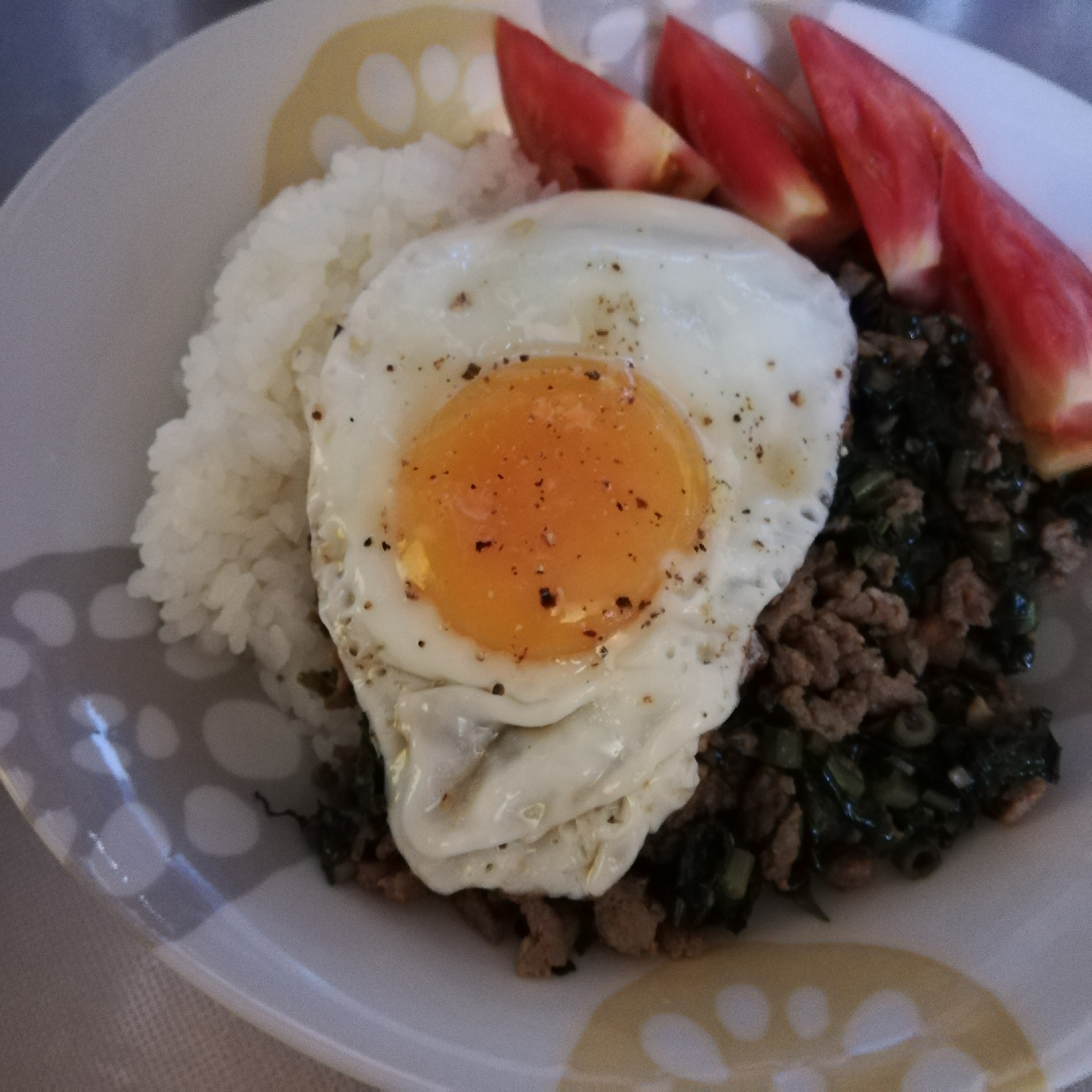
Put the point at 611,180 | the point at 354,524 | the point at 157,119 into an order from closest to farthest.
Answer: the point at 354,524 < the point at 157,119 < the point at 611,180

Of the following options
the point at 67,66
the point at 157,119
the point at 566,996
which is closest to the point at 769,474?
the point at 566,996

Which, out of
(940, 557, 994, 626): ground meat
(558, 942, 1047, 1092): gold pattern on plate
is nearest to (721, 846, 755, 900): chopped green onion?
(558, 942, 1047, 1092): gold pattern on plate

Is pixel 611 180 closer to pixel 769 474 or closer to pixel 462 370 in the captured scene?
pixel 462 370

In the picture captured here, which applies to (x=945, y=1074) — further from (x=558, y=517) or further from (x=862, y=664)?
(x=558, y=517)

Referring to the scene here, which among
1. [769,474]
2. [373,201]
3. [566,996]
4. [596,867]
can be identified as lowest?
[566,996]

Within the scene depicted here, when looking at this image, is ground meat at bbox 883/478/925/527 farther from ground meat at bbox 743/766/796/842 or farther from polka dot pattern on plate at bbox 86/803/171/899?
polka dot pattern on plate at bbox 86/803/171/899

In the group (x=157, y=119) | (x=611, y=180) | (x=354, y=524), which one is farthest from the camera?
(x=611, y=180)

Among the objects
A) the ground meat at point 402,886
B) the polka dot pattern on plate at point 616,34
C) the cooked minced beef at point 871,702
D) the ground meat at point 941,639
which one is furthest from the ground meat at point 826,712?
the polka dot pattern on plate at point 616,34
